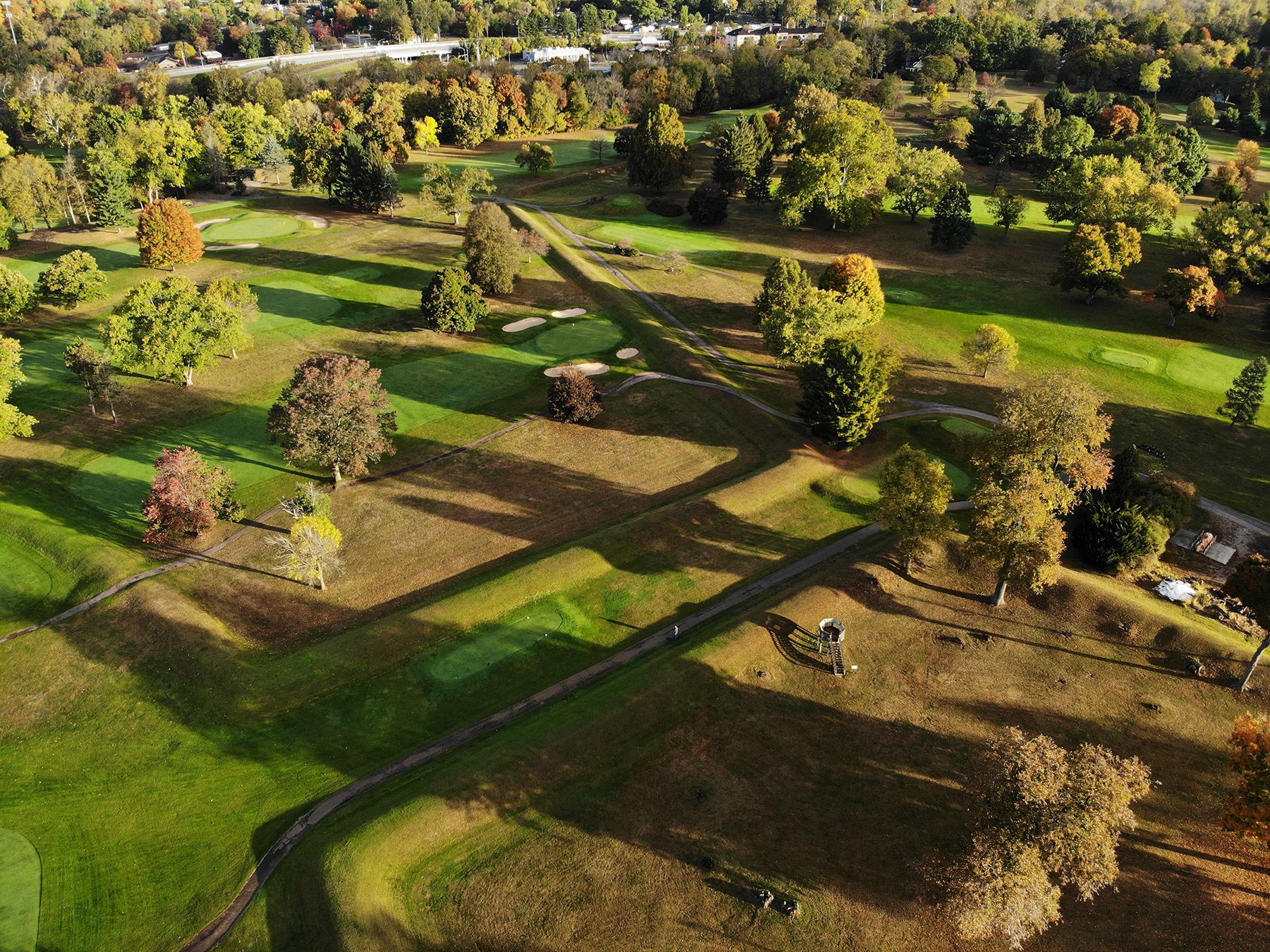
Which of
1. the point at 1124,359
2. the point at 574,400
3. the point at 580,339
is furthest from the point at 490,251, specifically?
the point at 1124,359

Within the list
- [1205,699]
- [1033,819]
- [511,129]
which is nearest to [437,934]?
[1033,819]

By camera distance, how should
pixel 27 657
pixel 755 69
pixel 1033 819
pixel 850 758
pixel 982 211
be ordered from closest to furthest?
pixel 1033 819, pixel 850 758, pixel 27 657, pixel 982 211, pixel 755 69

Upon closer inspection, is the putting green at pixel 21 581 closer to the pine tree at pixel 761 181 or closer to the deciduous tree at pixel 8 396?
the deciduous tree at pixel 8 396

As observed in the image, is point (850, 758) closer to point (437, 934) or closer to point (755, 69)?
point (437, 934)

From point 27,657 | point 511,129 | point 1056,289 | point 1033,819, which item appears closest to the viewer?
point 1033,819

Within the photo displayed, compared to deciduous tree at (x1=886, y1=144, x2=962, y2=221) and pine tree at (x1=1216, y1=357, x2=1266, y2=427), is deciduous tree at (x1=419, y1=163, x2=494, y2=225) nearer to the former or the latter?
deciduous tree at (x1=886, y1=144, x2=962, y2=221)

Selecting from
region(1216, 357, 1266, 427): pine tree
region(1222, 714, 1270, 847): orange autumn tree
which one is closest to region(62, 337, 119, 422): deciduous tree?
region(1222, 714, 1270, 847): orange autumn tree

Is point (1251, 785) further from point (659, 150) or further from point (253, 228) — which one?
point (253, 228)

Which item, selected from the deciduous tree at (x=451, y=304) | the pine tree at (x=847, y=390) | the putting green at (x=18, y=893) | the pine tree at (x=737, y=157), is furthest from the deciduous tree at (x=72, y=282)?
the pine tree at (x=737, y=157)
